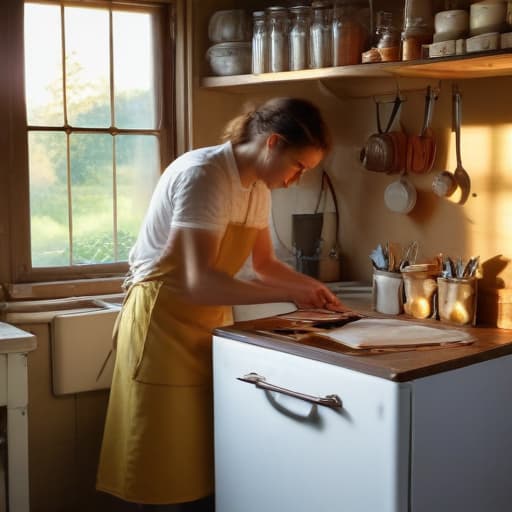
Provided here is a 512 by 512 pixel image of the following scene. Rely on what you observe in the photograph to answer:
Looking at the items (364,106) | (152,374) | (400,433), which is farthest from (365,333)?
(364,106)

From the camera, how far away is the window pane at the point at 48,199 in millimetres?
2430

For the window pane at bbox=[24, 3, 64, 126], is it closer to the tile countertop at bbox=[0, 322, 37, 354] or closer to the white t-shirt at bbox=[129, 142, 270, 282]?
the white t-shirt at bbox=[129, 142, 270, 282]

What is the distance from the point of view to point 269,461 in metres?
1.85

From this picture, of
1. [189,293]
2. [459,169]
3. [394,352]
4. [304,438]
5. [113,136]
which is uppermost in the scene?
[113,136]

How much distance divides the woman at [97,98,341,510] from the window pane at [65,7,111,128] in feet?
2.01

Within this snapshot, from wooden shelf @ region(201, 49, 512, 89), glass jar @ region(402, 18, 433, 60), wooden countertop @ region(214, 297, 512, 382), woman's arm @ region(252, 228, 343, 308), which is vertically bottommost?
wooden countertop @ region(214, 297, 512, 382)

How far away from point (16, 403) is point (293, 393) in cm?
64

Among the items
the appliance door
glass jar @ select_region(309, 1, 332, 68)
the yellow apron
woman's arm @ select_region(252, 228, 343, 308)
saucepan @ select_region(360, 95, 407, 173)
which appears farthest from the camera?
saucepan @ select_region(360, 95, 407, 173)

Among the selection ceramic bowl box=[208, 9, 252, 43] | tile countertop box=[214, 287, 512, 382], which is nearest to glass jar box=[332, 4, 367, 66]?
ceramic bowl box=[208, 9, 252, 43]

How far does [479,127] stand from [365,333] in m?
0.74

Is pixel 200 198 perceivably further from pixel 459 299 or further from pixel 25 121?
pixel 25 121

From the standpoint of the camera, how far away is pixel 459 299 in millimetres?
1990

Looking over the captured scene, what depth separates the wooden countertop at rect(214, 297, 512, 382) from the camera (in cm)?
160

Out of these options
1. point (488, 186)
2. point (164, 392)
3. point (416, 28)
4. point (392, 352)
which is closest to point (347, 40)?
point (416, 28)
